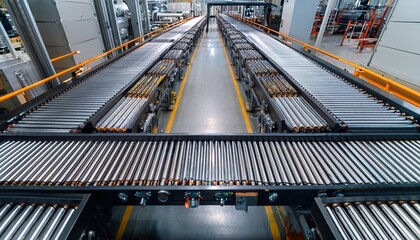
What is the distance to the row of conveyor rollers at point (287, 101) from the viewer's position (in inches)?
98.5

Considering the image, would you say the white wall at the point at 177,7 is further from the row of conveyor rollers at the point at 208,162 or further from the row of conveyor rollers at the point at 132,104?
the row of conveyor rollers at the point at 208,162

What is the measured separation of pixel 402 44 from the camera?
5.34 metres

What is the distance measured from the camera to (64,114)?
105 inches

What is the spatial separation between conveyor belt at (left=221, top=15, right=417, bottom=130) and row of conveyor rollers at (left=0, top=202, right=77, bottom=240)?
118 inches

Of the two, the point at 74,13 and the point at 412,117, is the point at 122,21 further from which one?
the point at 412,117

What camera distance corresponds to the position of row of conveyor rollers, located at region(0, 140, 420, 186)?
1678 millimetres

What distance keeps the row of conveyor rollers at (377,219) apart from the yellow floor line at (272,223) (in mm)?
1482

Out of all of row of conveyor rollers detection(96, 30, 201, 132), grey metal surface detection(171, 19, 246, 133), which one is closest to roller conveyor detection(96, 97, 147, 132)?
row of conveyor rollers detection(96, 30, 201, 132)

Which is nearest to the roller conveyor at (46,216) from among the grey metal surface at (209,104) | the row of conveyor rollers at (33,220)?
the row of conveyor rollers at (33,220)

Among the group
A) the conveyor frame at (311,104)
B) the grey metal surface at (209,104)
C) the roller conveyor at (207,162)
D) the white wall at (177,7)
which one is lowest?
the grey metal surface at (209,104)

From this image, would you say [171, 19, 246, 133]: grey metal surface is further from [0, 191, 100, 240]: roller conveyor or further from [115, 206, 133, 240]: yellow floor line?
[0, 191, 100, 240]: roller conveyor

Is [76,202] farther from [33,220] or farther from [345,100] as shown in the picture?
[345,100]

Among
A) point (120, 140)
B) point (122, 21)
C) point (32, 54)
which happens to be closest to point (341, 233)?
point (120, 140)

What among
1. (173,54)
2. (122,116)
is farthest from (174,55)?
(122,116)
